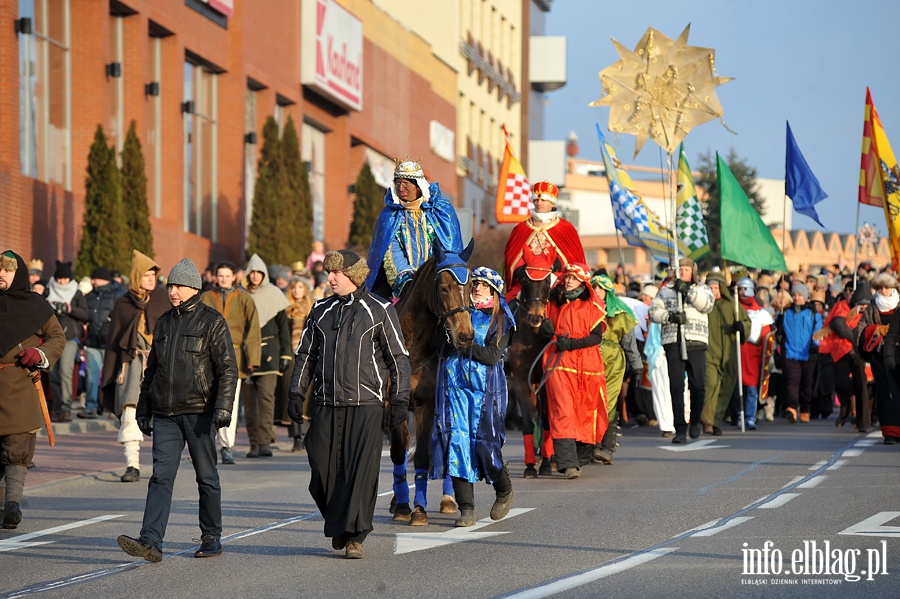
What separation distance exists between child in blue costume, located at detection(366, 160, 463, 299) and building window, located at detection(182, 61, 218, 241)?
889 inches

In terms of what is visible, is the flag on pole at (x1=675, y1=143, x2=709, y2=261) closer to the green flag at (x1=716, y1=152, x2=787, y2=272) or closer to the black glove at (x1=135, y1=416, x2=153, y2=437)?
the green flag at (x1=716, y1=152, x2=787, y2=272)

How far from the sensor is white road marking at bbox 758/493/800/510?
12.5 metres

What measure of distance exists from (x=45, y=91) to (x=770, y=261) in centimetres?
1242

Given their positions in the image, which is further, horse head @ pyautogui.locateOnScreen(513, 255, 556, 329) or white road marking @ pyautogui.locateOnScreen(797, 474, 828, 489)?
horse head @ pyautogui.locateOnScreen(513, 255, 556, 329)

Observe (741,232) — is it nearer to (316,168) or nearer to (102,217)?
(102,217)

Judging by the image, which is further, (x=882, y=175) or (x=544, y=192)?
(x=882, y=175)

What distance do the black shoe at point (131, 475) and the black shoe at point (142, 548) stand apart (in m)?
5.65

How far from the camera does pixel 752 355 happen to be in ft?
83.1

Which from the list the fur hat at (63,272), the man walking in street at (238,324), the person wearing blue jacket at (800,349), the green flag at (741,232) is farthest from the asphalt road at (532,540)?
the person wearing blue jacket at (800,349)

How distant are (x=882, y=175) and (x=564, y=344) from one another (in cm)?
1354

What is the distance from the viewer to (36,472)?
16406mm

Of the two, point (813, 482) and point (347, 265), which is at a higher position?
point (347, 265)

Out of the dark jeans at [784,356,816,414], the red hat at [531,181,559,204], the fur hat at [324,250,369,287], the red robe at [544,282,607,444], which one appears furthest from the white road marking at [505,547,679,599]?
the dark jeans at [784,356,816,414]

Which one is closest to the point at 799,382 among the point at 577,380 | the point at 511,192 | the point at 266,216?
the point at 511,192
